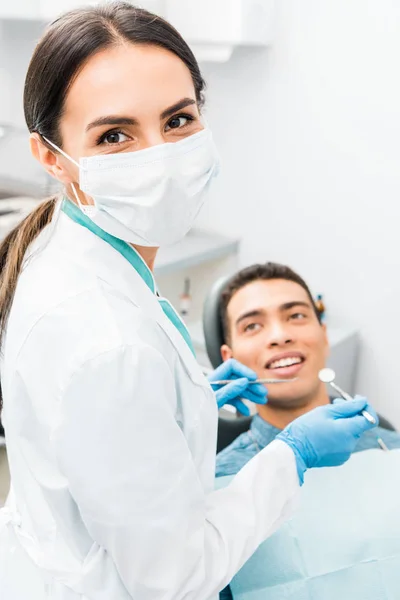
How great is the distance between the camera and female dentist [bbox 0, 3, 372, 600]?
80cm

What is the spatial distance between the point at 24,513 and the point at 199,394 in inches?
13.1

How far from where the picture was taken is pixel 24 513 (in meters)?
1.03

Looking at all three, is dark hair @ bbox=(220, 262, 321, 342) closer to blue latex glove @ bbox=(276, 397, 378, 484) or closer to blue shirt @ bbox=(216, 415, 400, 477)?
blue shirt @ bbox=(216, 415, 400, 477)

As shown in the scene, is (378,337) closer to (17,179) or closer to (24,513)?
(17,179)

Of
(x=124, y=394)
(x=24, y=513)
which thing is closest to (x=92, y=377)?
(x=124, y=394)

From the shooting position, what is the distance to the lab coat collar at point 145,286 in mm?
953

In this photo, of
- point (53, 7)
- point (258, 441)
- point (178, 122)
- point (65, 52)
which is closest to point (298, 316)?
point (258, 441)

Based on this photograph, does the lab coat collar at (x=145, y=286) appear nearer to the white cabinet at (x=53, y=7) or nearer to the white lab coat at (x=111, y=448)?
the white lab coat at (x=111, y=448)

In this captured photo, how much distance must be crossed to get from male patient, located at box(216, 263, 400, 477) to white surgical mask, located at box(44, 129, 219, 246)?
798 millimetres

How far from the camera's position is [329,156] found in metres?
2.45

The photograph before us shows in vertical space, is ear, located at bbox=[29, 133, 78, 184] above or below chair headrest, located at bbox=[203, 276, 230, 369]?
above

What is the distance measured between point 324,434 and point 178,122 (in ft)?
1.90

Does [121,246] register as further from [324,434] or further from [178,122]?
[324,434]

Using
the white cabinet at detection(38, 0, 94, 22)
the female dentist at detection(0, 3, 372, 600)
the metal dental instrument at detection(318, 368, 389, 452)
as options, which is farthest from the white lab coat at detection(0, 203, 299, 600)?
the white cabinet at detection(38, 0, 94, 22)
